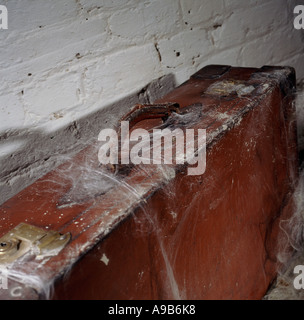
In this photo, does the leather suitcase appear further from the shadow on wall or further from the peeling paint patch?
the shadow on wall

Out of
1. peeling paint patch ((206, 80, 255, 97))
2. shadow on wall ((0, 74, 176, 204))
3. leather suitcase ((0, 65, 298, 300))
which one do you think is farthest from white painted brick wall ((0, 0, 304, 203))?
peeling paint patch ((206, 80, 255, 97))

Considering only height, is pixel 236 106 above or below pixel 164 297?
above

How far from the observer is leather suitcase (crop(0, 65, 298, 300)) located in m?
0.69

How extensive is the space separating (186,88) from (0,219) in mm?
905

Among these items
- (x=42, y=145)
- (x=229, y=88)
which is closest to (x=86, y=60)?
(x=42, y=145)

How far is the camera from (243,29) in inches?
75.9

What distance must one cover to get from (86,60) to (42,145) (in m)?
0.42

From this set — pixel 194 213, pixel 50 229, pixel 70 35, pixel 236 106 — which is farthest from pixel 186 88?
pixel 50 229

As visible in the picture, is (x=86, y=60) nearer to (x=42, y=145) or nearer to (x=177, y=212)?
(x=42, y=145)

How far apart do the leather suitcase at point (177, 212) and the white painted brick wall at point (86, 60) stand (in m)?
0.33

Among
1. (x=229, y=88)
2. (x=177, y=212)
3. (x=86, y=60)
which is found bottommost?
(x=177, y=212)

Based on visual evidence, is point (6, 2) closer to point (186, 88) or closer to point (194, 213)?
point (186, 88)

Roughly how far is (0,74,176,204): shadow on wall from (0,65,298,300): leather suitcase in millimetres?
354

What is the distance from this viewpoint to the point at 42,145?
1431mm
